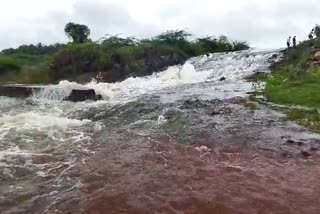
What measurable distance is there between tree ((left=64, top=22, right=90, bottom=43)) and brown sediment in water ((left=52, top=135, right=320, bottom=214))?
37.9m

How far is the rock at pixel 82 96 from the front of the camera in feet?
60.7

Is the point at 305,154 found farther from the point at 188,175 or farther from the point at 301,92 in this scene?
the point at 301,92

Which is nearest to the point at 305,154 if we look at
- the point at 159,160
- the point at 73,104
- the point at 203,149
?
the point at 203,149

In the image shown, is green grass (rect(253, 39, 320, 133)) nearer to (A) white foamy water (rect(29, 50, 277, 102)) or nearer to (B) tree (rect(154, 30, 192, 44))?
(A) white foamy water (rect(29, 50, 277, 102))

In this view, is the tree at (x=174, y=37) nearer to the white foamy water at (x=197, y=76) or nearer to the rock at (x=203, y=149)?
the white foamy water at (x=197, y=76)

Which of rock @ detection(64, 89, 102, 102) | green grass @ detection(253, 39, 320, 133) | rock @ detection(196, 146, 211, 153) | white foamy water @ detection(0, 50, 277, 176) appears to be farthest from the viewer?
rock @ detection(64, 89, 102, 102)

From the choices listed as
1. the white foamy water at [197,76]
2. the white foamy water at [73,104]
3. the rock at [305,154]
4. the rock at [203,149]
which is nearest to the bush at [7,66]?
the white foamy water at [197,76]

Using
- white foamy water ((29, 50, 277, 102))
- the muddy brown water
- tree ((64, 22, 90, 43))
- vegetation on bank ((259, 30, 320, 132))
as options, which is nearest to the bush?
white foamy water ((29, 50, 277, 102))

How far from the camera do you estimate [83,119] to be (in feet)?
44.5

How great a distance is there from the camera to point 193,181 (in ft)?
24.7

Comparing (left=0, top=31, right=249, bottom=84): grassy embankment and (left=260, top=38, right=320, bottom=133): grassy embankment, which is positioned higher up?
(left=0, top=31, right=249, bottom=84): grassy embankment

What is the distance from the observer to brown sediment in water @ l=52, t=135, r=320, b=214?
6.52 metres

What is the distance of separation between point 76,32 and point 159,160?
39.3 meters

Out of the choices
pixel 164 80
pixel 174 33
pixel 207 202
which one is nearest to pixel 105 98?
pixel 164 80
